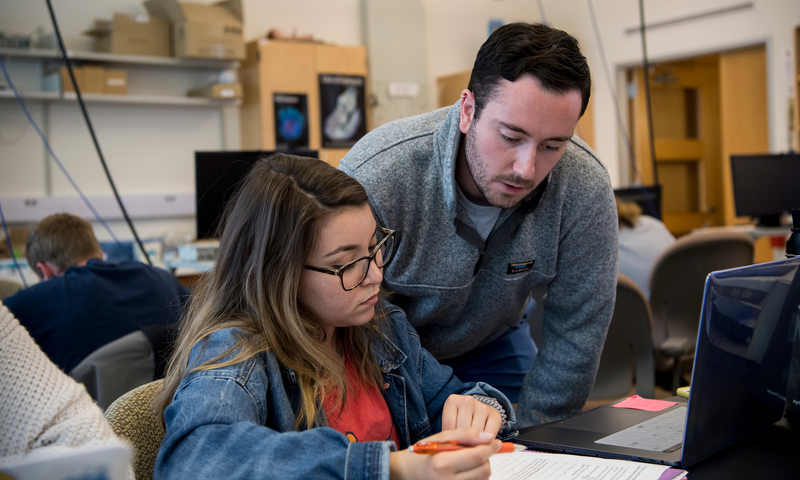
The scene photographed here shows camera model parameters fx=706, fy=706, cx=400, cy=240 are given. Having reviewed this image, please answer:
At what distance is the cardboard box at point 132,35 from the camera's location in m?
4.35

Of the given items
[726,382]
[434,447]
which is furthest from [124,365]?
[726,382]

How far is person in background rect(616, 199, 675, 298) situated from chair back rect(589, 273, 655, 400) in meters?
0.66

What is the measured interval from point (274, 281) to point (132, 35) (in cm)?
395

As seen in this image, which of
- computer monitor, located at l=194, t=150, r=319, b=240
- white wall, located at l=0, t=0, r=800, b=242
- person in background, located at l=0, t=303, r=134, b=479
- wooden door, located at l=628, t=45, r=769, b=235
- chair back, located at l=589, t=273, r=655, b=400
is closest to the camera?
person in background, located at l=0, t=303, r=134, b=479

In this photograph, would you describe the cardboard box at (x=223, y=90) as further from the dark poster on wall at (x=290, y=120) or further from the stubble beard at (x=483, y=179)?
the stubble beard at (x=483, y=179)

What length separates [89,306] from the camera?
80.2 inches

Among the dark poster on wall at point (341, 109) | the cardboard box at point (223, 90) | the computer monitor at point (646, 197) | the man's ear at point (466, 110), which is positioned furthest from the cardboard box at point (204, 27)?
the man's ear at point (466, 110)

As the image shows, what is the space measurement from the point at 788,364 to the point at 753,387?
0.30 ft

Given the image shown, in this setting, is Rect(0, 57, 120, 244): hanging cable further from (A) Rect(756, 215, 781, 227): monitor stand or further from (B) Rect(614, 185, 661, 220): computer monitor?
(A) Rect(756, 215, 781, 227): monitor stand

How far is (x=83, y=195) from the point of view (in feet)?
14.8

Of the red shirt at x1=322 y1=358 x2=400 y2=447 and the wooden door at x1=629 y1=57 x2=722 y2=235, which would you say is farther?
the wooden door at x1=629 y1=57 x2=722 y2=235

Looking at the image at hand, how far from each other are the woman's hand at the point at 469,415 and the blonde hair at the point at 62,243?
1.68 metres

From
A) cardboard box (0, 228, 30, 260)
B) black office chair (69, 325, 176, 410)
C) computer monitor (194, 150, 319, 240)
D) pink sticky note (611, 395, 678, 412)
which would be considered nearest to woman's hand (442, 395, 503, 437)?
pink sticky note (611, 395, 678, 412)

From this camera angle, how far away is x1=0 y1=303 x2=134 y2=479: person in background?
0.72 metres
